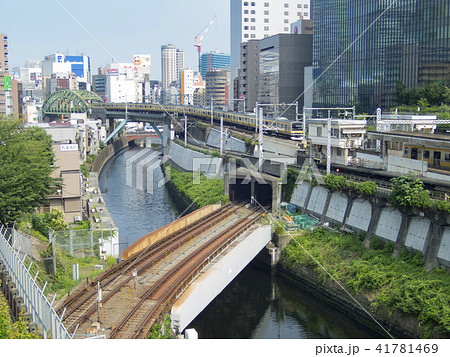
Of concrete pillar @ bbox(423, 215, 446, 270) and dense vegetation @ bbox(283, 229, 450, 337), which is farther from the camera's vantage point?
concrete pillar @ bbox(423, 215, 446, 270)

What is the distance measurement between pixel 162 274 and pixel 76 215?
1124cm

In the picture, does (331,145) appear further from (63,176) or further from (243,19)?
(243,19)

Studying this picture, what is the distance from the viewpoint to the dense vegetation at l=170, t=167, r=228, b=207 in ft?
117

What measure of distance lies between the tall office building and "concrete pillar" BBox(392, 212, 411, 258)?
2768 inches

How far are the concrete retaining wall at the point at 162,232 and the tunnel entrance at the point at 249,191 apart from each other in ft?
7.06

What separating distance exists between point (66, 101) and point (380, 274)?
302 feet

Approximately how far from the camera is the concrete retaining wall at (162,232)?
884 inches

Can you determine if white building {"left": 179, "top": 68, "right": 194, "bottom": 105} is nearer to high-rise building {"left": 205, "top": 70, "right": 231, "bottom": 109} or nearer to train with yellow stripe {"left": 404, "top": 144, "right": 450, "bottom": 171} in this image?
high-rise building {"left": 205, "top": 70, "right": 231, "bottom": 109}

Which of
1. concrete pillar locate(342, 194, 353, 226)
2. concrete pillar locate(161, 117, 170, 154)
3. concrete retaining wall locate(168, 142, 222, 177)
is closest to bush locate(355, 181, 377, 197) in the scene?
concrete pillar locate(342, 194, 353, 226)

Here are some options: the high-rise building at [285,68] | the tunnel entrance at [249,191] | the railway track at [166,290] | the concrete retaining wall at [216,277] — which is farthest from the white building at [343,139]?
the high-rise building at [285,68]

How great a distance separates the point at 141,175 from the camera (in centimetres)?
6059

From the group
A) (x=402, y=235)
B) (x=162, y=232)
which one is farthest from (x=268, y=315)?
(x=162, y=232)

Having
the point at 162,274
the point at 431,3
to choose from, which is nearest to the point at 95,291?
the point at 162,274

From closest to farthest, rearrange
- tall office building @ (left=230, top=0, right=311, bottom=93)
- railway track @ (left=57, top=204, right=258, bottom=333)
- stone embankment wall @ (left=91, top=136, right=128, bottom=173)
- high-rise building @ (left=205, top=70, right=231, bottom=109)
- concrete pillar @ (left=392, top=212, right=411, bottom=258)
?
1. railway track @ (left=57, top=204, right=258, bottom=333)
2. concrete pillar @ (left=392, top=212, right=411, bottom=258)
3. stone embankment wall @ (left=91, top=136, right=128, bottom=173)
4. tall office building @ (left=230, top=0, right=311, bottom=93)
5. high-rise building @ (left=205, top=70, right=231, bottom=109)
